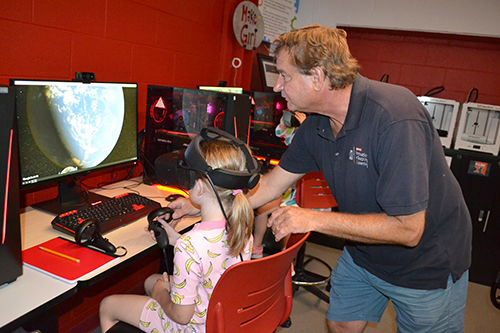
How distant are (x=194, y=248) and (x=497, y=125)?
9.80 feet

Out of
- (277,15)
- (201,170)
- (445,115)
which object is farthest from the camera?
(277,15)

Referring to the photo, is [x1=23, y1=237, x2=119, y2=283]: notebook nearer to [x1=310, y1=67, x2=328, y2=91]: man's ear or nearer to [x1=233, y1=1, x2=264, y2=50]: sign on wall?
[x1=310, y1=67, x2=328, y2=91]: man's ear

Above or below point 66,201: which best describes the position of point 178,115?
above

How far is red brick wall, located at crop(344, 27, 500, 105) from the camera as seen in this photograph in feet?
12.6

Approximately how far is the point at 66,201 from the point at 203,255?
0.84 m

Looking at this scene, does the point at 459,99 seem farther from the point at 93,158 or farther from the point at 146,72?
the point at 93,158

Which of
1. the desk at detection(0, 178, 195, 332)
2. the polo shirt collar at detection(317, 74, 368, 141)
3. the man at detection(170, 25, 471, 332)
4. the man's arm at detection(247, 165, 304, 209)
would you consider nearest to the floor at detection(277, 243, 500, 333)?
the man at detection(170, 25, 471, 332)

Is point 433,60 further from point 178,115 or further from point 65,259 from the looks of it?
Answer: point 65,259

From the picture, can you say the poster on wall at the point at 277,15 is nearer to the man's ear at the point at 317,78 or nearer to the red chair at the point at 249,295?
the man's ear at the point at 317,78

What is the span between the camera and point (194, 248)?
118cm

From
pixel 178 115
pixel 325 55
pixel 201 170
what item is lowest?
pixel 201 170

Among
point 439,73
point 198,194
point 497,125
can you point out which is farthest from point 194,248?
point 439,73

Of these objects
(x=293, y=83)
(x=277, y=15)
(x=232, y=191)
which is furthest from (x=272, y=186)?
(x=277, y=15)

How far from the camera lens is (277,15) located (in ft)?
12.2
